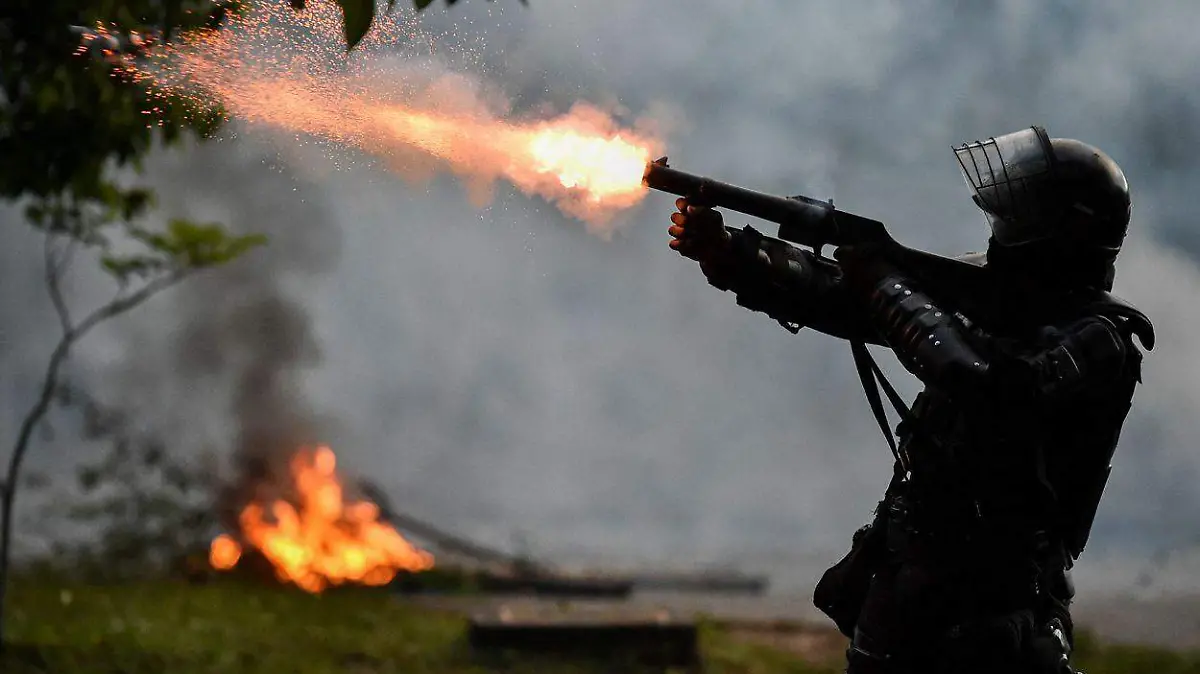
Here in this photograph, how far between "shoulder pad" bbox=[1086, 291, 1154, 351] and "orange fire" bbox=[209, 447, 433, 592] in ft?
20.5

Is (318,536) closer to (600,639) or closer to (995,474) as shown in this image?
(600,639)

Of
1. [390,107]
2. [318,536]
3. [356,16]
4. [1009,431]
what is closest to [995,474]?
[1009,431]

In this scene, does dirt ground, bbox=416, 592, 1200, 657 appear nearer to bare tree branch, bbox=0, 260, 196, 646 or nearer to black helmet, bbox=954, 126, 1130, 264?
bare tree branch, bbox=0, 260, 196, 646

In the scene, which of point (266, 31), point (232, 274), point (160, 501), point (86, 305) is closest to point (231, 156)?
point (232, 274)

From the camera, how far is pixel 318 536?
8344mm

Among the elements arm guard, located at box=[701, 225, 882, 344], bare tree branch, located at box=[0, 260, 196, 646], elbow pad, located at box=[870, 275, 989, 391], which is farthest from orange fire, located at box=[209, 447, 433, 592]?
elbow pad, located at box=[870, 275, 989, 391]

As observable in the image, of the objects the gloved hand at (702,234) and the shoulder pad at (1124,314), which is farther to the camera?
the gloved hand at (702,234)

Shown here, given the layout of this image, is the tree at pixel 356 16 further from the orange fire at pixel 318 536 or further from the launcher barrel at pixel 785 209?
the orange fire at pixel 318 536

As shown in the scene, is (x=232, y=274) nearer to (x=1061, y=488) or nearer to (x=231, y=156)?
(x=231, y=156)

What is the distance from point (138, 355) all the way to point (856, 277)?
21.8 ft

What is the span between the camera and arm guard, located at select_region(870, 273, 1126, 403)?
2.69 meters

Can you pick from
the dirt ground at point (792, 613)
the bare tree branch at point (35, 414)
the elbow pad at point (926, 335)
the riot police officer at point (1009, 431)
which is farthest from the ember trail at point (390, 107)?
the dirt ground at point (792, 613)

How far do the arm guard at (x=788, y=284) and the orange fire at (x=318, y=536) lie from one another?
18.0ft

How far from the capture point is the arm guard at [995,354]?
Answer: 2688mm
